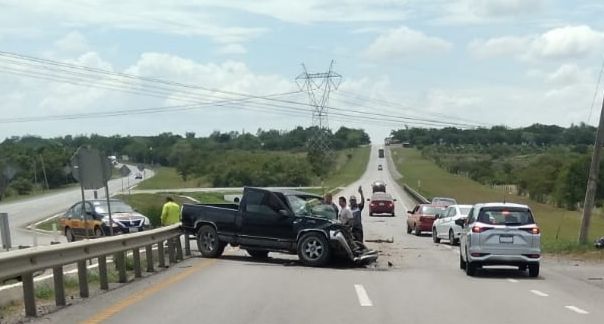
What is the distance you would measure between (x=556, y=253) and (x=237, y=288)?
49.1ft

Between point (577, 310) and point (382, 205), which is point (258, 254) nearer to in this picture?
point (577, 310)

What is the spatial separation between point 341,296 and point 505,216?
6591 mm

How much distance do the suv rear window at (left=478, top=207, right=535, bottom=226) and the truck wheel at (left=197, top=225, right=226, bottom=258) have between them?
7043 millimetres

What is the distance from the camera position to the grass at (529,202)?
114 feet

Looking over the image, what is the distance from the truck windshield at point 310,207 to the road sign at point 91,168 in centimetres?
472

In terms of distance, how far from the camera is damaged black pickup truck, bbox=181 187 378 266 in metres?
21.4

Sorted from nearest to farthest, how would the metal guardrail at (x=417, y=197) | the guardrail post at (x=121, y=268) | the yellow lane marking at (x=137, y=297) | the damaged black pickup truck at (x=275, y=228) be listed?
the yellow lane marking at (x=137, y=297) → the guardrail post at (x=121, y=268) → the damaged black pickup truck at (x=275, y=228) → the metal guardrail at (x=417, y=197)

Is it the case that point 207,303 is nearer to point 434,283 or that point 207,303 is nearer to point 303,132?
point 434,283

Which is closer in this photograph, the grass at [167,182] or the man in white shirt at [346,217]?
the man in white shirt at [346,217]

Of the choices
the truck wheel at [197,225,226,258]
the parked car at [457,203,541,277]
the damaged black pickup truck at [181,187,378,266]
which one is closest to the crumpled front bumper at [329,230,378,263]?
the damaged black pickup truck at [181,187,378,266]

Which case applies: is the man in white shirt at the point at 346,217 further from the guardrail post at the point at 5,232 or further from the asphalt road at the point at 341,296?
the guardrail post at the point at 5,232

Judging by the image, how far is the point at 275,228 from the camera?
22.1m

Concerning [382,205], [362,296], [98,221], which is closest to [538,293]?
[362,296]

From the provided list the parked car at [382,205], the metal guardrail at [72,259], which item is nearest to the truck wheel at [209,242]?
the metal guardrail at [72,259]
